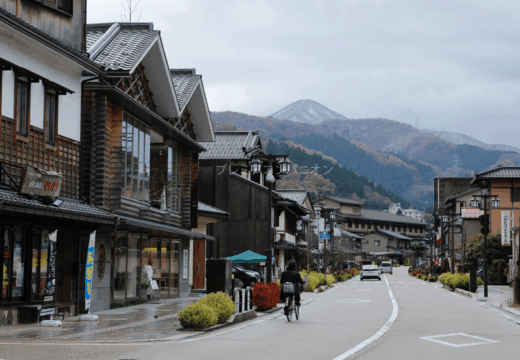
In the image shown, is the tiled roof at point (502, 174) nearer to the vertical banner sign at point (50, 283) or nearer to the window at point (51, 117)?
the window at point (51, 117)

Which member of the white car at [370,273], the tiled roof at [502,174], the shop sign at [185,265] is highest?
the tiled roof at [502,174]

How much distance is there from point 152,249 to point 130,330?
1201 cm

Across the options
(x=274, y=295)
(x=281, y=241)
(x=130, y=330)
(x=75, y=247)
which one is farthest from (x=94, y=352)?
(x=281, y=241)

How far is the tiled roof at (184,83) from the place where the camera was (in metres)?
28.6

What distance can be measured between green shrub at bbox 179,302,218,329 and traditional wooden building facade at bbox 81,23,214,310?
4.67 meters

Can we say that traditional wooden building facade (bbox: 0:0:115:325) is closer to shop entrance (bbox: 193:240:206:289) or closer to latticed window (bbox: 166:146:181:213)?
latticed window (bbox: 166:146:181:213)

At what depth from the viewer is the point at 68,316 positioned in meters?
18.9

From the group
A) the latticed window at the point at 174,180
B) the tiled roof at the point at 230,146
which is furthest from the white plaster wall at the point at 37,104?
the tiled roof at the point at 230,146

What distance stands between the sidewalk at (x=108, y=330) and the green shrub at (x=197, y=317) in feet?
1.02

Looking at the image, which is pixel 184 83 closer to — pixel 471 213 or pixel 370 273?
pixel 370 273

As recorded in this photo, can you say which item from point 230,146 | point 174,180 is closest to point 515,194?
point 230,146

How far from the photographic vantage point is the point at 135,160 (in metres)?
23.7

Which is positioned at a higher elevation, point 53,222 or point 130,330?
point 53,222

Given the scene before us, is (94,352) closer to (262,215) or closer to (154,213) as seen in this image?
(154,213)
